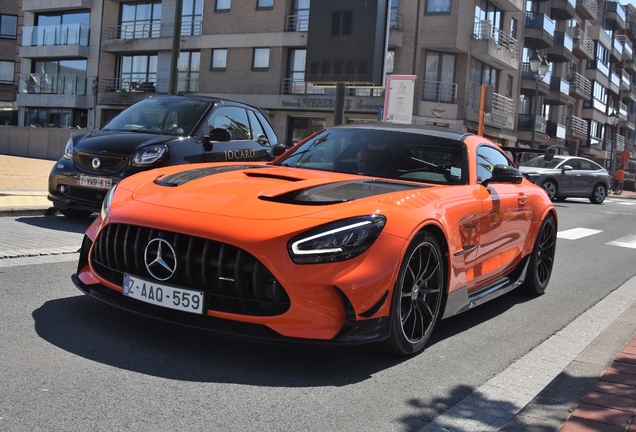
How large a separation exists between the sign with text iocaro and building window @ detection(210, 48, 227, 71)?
21.5 meters

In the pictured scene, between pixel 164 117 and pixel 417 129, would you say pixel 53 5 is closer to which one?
pixel 164 117

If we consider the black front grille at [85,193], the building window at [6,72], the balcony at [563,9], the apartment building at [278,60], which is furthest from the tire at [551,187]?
the building window at [6,72]

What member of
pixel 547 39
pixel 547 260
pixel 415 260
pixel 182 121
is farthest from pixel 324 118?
pixel 415 260

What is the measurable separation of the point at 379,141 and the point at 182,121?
4.69 m

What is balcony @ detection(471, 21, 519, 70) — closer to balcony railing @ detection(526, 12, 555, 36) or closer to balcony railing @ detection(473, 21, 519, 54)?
balcony railing @ detection(473, 21, 519, 54)

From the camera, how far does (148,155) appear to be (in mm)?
8680

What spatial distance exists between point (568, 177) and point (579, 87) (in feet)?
125

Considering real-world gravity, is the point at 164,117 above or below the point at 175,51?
below

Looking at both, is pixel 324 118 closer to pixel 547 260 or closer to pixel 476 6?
pixel 476 6

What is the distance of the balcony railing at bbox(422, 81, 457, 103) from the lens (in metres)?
35.8

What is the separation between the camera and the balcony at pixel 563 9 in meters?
52.4

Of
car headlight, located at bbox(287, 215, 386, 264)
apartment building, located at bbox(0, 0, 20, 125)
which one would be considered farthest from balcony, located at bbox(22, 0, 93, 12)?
car headlight, located at bbox(287, 215, 386, 264)

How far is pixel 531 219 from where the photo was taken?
6195mm

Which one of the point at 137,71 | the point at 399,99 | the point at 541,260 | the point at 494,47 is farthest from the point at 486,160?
the point at 137,71
